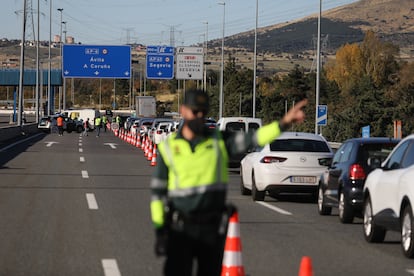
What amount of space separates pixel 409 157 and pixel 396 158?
48cm

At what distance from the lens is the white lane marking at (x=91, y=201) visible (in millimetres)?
17234

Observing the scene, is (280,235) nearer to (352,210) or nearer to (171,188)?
(352,210)

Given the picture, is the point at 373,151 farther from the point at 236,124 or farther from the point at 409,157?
the point at 236,124

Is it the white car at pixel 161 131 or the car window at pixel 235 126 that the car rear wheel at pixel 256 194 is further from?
Result: the white car at pixel 161 131

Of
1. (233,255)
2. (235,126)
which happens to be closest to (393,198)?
(233,255)

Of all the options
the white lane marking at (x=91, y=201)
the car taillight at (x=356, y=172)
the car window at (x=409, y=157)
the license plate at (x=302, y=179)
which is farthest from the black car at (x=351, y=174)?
the white lane marking at (x=91, y=201)

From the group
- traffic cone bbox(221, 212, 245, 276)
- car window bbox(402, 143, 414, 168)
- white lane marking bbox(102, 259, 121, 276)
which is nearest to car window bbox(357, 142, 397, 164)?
car window bbox(402, 143, 414, 168)

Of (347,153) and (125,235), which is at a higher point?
(347,153)

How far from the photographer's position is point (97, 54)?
6406 centimetres

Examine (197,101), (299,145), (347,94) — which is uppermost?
(347,94)

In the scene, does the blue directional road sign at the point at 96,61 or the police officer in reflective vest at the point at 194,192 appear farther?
the blue directional road sign at the point at 96,61

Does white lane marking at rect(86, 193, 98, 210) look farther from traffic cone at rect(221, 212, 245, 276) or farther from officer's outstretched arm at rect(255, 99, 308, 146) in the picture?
officer's outstretched arm at rect(255, 99, 308, 146)

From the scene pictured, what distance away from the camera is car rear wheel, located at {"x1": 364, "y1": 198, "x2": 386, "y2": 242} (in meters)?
12.9

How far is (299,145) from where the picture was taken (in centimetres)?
1931
